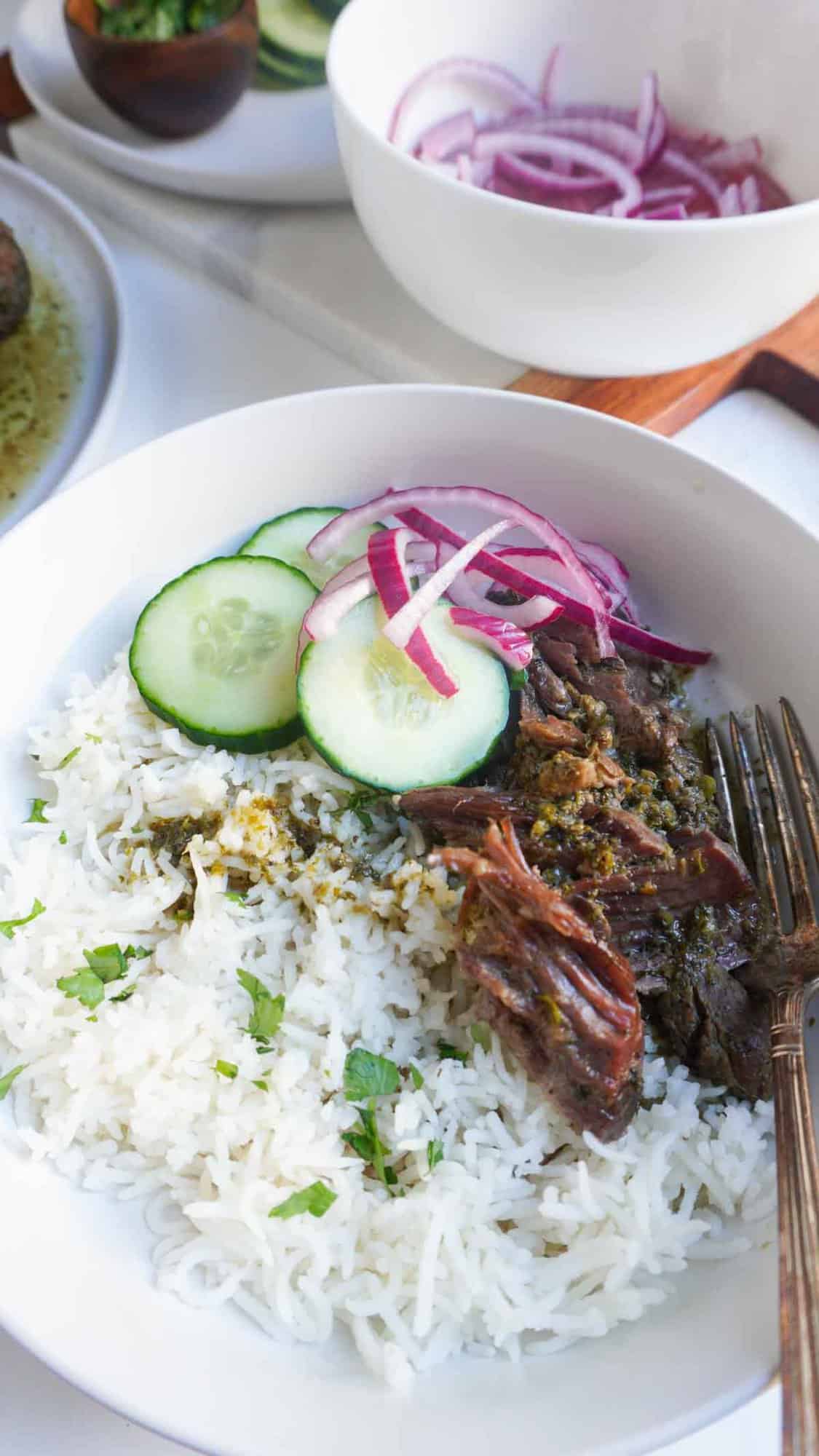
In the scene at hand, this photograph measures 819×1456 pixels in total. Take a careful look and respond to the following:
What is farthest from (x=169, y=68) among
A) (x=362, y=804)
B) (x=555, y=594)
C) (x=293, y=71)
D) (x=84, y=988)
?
(x=84, y=988)

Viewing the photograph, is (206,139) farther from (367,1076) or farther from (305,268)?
(367,1076)

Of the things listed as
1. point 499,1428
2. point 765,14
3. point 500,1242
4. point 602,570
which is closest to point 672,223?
point 602,570

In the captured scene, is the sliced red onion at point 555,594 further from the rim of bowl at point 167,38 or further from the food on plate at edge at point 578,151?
the rim of bowl at point 167,38

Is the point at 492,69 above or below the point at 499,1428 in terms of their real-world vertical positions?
above

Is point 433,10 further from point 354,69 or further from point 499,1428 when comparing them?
point 499,1428

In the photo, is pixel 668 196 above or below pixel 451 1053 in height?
above

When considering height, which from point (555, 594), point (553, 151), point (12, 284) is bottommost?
point (12, 284)

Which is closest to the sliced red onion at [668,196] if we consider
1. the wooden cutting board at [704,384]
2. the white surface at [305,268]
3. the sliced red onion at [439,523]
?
the wooden cutting board at [704,384]
